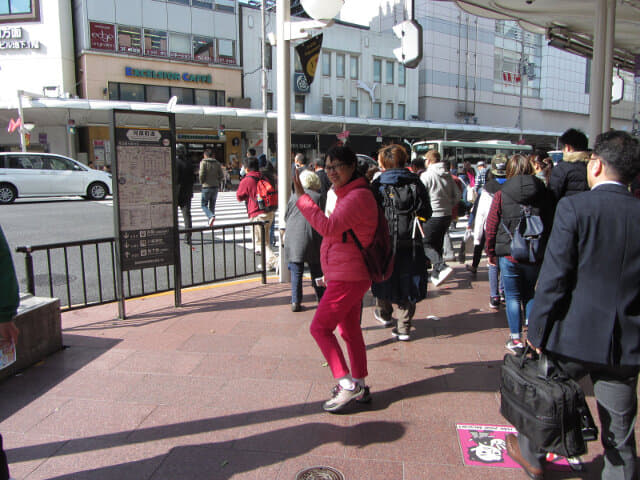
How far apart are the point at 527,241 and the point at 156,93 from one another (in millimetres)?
31330

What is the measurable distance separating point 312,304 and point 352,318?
2.59 meters

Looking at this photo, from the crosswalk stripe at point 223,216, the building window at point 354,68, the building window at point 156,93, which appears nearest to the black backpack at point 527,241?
the crosswalk stripe at point 223,216

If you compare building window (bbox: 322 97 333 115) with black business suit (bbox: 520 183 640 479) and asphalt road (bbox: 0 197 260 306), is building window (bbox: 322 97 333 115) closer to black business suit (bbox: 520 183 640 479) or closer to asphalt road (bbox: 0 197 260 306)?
asphalt road (bbox: 0 197 260 306)

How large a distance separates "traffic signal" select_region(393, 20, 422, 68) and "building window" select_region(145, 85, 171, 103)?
94.7ft

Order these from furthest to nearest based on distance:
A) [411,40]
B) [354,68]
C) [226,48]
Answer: [354,68]
[226,48]
[411,40]

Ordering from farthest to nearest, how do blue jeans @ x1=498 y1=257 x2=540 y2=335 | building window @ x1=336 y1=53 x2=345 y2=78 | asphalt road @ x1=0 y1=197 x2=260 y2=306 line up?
building window @ x1=336 y1=53 x2=345 y2=78 → asphalt road @ x1=0 y1=197 x2=260 y2=306 → blue jeans @ x1=498 y1=257 x2=540 y2=335

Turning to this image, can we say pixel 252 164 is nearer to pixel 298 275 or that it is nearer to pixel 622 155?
pixel 298 275

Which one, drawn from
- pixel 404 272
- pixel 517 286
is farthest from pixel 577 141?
pixel 404 272

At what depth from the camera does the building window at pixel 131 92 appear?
3003cm

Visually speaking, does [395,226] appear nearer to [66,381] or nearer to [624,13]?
[66,381]

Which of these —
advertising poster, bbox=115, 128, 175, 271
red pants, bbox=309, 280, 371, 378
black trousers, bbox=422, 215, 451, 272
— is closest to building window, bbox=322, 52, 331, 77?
black trousers, bbox=422, 215, 451, 272

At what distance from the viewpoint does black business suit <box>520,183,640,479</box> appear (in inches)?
86.7

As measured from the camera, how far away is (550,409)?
7.41 ft

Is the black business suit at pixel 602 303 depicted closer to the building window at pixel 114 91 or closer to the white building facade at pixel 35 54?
the white building facade at pixel 35 54
